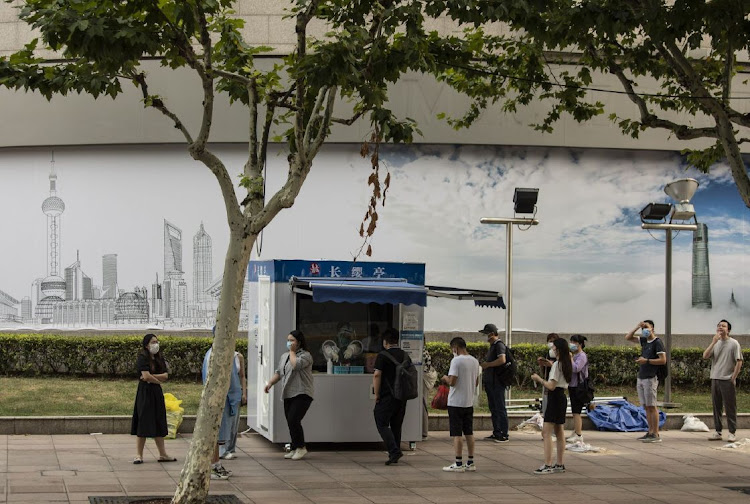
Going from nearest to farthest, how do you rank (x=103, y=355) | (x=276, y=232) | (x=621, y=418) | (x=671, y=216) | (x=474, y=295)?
1. (x=474, y=295)
2. (x=621, y=418)
3. (x=671, y=216)
4. (x=103, y=355)
5. (x=276, y=232)

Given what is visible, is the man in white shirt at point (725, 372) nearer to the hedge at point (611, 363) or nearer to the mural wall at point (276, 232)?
the hedge at point (611, 363)

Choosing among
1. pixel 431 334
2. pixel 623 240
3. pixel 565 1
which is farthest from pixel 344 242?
pixel 565 1

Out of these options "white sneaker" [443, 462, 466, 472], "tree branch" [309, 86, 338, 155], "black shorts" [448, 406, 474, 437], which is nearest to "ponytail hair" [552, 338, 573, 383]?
"black shorts" [448, 406, 474, 437]

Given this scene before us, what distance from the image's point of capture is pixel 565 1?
12.0 metres

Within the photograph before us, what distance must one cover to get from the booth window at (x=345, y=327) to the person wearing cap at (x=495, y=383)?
5.23ft

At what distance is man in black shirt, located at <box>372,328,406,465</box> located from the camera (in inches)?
558

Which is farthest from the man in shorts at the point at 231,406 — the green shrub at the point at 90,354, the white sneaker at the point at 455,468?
the green shrub at the point at 90,354

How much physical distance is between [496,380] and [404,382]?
2379 millimetres

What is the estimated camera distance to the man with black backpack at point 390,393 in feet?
46.4

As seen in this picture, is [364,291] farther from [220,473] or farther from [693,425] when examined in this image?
[693,425]

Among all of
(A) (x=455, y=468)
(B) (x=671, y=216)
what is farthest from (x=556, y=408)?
(B) (x=671, y=216)

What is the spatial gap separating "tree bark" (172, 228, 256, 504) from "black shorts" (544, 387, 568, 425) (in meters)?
4.47

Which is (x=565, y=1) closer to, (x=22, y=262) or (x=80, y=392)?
(x=80, y=392)

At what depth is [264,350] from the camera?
1555cm
